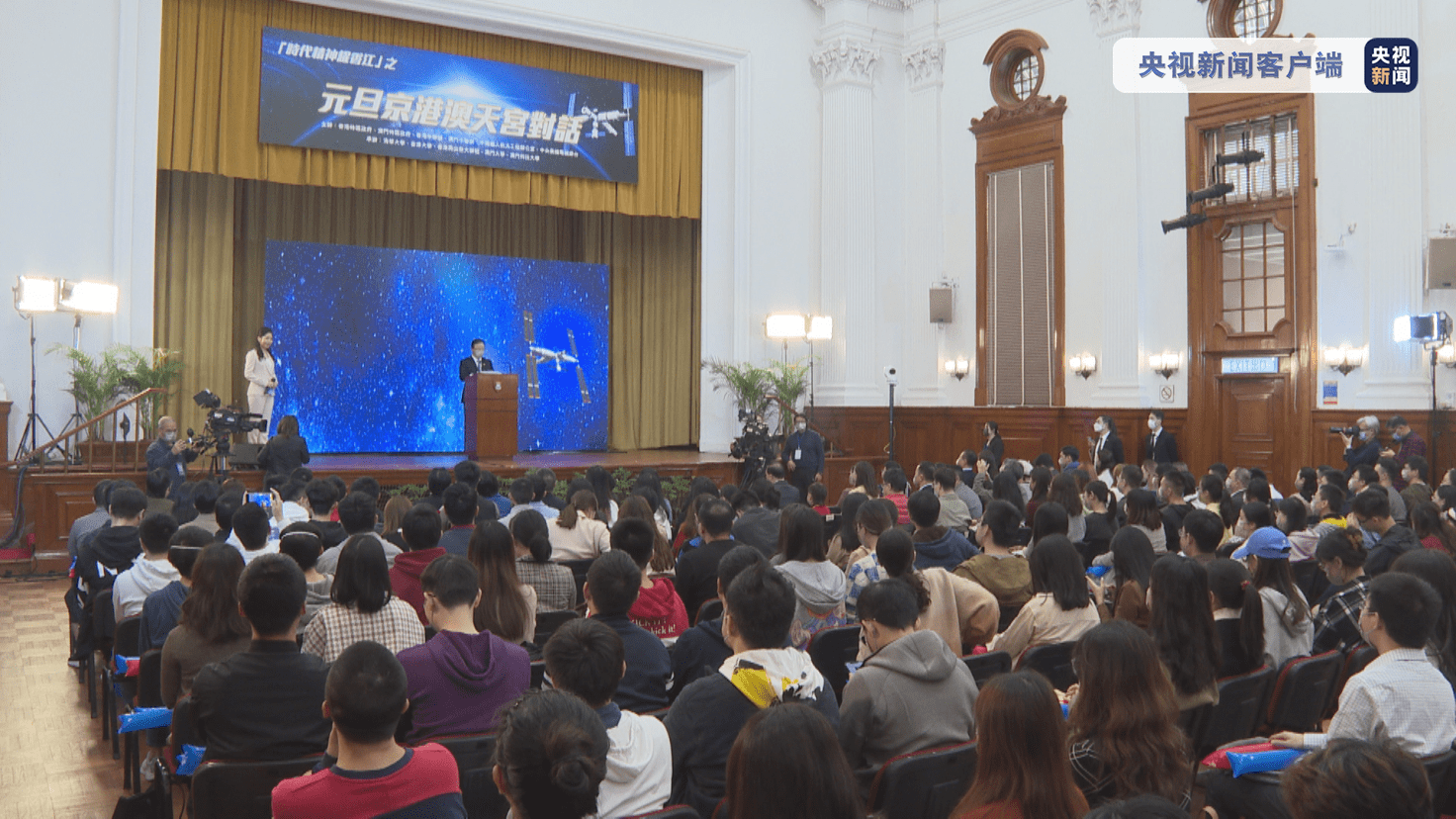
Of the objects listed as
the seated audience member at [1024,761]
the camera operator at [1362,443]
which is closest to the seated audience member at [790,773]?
the seated audience member at [1024,761]

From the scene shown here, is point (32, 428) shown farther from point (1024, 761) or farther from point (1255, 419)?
point (1255, 419)

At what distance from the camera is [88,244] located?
10516 mm

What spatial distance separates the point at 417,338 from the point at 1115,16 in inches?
369

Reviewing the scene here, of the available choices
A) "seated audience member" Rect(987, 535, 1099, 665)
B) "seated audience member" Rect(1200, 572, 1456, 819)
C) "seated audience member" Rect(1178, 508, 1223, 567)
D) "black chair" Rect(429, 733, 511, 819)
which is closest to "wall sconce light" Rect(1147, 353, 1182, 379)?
"seated audience member" Rect(1178, 508, 1223, 567)

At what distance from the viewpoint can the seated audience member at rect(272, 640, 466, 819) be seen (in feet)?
6.56

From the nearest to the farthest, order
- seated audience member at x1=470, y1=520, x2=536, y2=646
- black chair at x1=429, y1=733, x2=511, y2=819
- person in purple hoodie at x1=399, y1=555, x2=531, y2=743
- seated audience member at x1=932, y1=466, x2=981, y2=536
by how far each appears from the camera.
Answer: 1. black chair at x1=429, y1=733, x2=511, y2=819
2. person in purple hoodie at x1=399, y1=555, x2=531, y2=743
3. seated audience member at x1=470, y1=520, x2=536, y2=646
4. seated audience member at x1=932, y1=466, x2=981, y2=536

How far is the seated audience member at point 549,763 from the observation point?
1.70 metres

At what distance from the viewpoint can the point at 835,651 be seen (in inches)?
151

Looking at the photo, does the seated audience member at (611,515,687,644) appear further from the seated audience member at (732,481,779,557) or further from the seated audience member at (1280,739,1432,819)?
the seated audience member at (1280,739,1432,819)

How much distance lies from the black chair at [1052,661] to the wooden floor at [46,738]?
3.24 m

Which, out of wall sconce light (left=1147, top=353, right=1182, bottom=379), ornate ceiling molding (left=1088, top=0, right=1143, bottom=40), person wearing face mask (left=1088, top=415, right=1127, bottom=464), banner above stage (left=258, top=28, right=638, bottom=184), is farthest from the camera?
ornate ceiling molding (left=1088, top=0, right=1143, bottom=40)

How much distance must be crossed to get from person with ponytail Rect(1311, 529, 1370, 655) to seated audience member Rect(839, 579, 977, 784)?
1944 mm

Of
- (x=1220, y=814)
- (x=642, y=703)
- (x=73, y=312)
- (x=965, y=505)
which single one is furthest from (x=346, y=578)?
(x=73, y=312)

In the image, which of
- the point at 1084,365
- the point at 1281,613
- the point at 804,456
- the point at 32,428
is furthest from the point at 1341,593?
the point at 32,428
